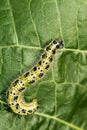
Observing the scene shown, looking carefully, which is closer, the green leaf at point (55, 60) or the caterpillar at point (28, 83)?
the green leaf at point (55, 60)

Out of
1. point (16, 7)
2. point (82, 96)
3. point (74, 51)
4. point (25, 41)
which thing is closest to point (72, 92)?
point (82, 96)

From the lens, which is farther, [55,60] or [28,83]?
[28,83]

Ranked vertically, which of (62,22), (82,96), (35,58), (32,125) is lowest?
(32,125)

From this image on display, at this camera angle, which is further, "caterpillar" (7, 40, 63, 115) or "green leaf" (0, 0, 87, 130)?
"caterpillar" (7, 40, 63, 115)

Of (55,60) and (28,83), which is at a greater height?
(55,60)

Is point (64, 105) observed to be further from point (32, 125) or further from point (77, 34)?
point (77, 34)
